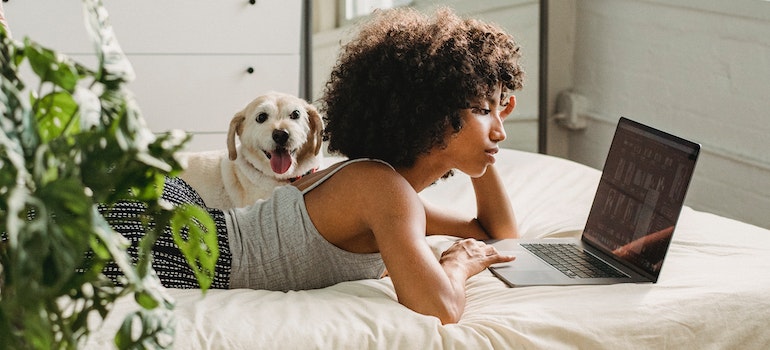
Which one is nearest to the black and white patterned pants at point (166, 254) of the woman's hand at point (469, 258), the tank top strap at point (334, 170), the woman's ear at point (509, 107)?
the tank top strap at point (334, 170)

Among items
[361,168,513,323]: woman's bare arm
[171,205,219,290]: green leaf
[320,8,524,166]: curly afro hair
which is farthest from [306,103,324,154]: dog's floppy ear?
[171,205,219,290]: green leaf

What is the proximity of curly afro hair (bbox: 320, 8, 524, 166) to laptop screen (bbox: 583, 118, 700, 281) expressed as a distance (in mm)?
265

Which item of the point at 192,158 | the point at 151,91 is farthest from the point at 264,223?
the point at 151,91

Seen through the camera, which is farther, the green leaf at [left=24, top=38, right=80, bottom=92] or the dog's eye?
the dog's eye

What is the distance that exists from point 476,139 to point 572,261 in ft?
1.04

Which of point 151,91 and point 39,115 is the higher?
point 39,115

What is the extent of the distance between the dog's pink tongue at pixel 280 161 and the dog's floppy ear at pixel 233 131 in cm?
11

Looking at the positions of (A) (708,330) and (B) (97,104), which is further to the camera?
(A) (708,330)

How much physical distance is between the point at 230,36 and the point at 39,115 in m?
2.73

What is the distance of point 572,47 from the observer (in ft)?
12.8

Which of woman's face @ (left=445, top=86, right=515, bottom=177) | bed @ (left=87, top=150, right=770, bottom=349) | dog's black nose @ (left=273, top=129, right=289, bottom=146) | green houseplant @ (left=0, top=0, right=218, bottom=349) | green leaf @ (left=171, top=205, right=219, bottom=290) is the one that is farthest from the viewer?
dog's black nose @ (left=273, top=129, right=289, bottom=146)

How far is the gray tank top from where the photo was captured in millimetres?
1711

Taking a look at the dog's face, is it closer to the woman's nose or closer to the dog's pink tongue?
the dog's pink tongue

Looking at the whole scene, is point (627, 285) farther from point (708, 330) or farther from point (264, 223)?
point (264, 223)
